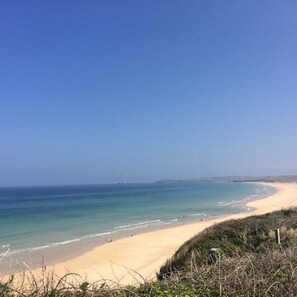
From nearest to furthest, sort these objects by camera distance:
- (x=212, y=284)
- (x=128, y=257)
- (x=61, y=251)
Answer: (x=212, y=284) → (x=128, y=257) → (x=61, y=251)

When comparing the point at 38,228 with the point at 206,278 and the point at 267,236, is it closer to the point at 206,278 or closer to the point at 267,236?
the point at 267,236

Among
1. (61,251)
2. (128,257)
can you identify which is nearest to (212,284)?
(128,257)

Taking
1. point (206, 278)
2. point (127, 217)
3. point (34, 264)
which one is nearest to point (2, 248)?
point (34, 264)

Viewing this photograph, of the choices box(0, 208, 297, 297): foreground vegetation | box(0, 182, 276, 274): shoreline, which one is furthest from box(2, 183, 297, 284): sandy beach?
box(0, 208, 297, 297): foreground vegetation

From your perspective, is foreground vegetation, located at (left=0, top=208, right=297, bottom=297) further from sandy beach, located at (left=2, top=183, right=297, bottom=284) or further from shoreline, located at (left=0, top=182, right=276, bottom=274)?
shoreline, located at (left=0, top=182, right=276, bottom=274)

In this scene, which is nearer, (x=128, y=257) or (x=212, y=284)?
(x=212, y=284)

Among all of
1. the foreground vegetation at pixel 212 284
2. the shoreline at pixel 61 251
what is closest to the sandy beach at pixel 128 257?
the shoreline at pixel 61 251

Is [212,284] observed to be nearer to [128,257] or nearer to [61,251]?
[128,257]

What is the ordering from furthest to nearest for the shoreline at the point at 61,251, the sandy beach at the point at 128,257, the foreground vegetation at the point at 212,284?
1. the shoreline at the point at 61,251
2. the sandy beach at the point at 128,257
3. the foreground vegetation at the point at 212,284

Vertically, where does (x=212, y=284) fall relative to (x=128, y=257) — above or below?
above

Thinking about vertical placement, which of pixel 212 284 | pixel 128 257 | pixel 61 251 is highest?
pixel 212 284

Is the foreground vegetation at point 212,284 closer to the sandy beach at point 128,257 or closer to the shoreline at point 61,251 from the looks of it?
the sandy beach at point 128,257

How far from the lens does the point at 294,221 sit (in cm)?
1282

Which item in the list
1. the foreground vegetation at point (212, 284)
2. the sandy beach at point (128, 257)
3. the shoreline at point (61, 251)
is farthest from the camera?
the shoreline at point (61, 251)
